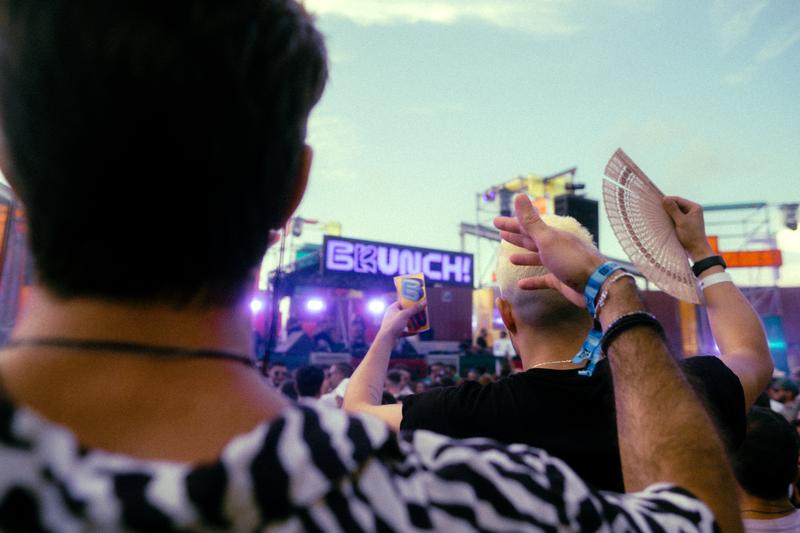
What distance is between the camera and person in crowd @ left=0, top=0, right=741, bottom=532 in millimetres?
533

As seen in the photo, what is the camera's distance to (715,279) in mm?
1817

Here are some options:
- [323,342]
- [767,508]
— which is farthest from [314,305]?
[767,508]

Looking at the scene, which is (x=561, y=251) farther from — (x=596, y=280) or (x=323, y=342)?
(x=323, y=342)

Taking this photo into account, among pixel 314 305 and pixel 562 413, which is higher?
pixel 314 305

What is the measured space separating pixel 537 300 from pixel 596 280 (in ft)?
2.18

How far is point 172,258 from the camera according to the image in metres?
0.64

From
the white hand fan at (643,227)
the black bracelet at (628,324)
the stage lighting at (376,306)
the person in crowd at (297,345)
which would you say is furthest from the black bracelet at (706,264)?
the stage lighting at (376,306)

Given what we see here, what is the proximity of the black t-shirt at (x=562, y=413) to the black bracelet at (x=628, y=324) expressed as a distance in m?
0.54

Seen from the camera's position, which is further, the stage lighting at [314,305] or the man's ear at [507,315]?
the stage lighting at [314,305]

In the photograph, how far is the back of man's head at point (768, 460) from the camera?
238 centimetres

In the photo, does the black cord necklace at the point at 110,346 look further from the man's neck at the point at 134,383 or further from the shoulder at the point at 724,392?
the shoulder at the point at 724,392

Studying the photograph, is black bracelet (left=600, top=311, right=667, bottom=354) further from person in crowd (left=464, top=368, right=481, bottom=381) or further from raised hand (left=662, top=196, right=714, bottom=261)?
person in crowd (left=464, top=368, right=481, bottom=381)

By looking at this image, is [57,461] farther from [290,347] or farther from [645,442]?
[290,347]

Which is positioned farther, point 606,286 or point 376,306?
point 376,306
